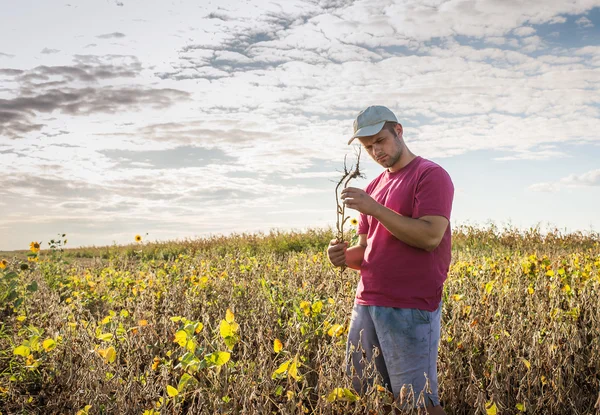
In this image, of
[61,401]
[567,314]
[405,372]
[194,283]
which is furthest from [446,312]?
[61,401]

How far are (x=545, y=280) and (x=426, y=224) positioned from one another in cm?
355

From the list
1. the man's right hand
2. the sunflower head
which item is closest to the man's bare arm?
the man's right hand

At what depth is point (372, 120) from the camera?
2545mm

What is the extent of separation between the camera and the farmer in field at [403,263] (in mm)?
2334

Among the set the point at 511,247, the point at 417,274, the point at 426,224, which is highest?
the point at 426,224

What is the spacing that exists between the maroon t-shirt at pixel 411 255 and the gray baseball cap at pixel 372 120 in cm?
26

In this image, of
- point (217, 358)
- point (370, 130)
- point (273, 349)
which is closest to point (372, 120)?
point (370, 130)

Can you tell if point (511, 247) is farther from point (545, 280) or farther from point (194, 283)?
point (194, 283)

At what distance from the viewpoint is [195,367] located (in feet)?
7.23

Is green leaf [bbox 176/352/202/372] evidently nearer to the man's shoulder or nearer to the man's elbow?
the man's elbow

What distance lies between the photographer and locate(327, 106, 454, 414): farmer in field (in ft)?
7.66

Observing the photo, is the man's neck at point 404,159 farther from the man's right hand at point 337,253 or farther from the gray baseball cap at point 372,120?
the man's right hand at point 337,253

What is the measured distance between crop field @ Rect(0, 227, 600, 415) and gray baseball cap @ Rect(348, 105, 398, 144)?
3.47ft

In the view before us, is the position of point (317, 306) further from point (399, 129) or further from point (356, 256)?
point (399, 129)
